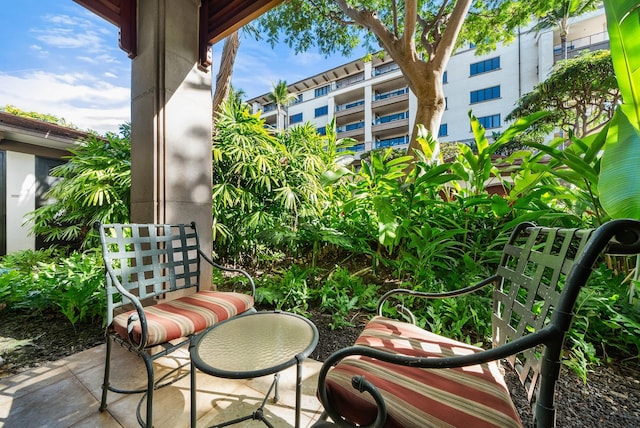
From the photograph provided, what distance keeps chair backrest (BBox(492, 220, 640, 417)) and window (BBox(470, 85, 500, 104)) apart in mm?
20765

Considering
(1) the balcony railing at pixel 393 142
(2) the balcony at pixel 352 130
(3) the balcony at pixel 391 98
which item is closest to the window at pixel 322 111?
(2) the balcony at pixel 352 130

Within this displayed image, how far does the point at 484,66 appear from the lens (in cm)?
1728

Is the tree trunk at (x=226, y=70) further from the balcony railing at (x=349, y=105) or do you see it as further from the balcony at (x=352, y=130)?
the balcony railing at (x=349, y=105)

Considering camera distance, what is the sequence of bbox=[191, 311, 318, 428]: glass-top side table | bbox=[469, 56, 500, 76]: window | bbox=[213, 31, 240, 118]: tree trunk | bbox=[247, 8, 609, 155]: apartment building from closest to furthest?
1. bbox=[191, 311, 318, 428]: glass-top side table
2. bbox=[213, 31, 240, 118]: tree trunk
3. bbox=[247, 8, 609, 155]: apartment building
4. bbox=[469, 56, 500, 76]: window

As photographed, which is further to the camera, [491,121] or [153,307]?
[491,121]

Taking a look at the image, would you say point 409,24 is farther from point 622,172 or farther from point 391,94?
point 391,94

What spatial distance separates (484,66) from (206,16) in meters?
21.1

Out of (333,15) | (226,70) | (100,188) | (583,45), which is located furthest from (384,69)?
(100,188)

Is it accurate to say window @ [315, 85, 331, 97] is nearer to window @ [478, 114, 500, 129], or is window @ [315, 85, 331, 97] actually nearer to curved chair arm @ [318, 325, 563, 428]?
window @ [478, 114, 500, 129]

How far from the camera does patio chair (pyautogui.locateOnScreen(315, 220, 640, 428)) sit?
550mm

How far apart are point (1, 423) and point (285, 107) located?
2763cm

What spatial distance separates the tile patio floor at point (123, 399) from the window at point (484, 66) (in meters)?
22.1

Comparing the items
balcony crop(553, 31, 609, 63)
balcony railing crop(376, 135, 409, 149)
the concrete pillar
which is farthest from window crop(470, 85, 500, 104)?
the concrete pillar

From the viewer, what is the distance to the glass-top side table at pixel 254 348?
0.88 m
